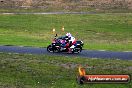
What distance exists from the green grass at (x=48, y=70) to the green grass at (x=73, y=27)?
13952mm

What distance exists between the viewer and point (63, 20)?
212ft

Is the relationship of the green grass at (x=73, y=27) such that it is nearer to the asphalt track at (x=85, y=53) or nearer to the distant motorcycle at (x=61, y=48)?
the asphalt track at (x=85, y=53)

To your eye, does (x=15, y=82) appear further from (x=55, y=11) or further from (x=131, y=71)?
(x=55, y=11)

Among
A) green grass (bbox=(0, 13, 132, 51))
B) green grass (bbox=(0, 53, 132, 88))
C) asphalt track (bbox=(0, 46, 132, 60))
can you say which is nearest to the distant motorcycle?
asphalt track (bbox=(0, 46, 132, 60))

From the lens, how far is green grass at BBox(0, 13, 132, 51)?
47.7 metres

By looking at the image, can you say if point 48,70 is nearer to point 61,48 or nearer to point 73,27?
point 61,48

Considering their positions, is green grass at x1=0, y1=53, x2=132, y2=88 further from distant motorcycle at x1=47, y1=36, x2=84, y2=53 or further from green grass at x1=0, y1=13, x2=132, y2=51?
green grass at x1=0, y1=13, x2=132, y2=51

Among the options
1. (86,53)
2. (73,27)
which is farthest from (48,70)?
(73,27)

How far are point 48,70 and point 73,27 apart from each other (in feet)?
109

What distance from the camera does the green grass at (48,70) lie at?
23.3 meters

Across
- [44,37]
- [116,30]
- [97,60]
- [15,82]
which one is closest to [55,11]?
[116,30]

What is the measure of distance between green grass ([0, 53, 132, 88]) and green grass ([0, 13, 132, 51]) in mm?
13952

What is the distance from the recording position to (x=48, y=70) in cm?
2567

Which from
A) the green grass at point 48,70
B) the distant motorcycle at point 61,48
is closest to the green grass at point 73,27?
the distant motorcycle at point 61,48
